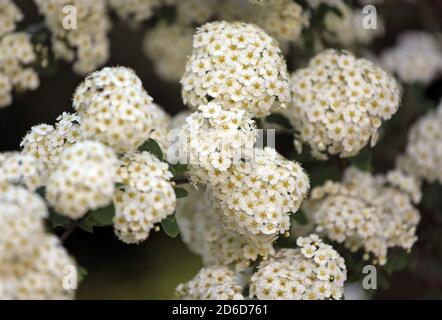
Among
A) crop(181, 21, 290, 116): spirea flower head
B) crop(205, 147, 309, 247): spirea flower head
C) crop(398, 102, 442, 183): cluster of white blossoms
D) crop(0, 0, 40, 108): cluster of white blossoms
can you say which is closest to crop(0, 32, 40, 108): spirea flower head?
crop(0, 0, 40, 108): cluster of white blossoms

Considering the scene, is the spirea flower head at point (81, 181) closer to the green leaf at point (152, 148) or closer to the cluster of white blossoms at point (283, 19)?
the green leaf at point (152, 148)

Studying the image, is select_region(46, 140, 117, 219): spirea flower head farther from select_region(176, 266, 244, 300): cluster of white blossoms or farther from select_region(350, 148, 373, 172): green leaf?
select_region(350, 148, 373, 172): green leaf

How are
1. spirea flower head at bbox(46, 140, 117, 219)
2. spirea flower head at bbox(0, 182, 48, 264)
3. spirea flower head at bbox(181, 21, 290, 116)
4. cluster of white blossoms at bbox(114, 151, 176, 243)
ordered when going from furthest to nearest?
spirea flower head at bbox(181, 21, 290, 116)
cluster of white blossoms at bbox(114, 151, 176, 243)
spirea flower head at bbox(46, 140, 117, 219)
spirea flower head at bbox(0, 182, 48, 264)

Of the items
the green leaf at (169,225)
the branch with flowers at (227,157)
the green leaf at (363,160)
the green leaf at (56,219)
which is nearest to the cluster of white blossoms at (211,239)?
the branch with flowers at (227,157)

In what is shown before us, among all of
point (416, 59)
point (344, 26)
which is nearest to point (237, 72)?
point (344, 26)

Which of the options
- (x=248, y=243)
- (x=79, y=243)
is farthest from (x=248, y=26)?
(x=79, y=243)
